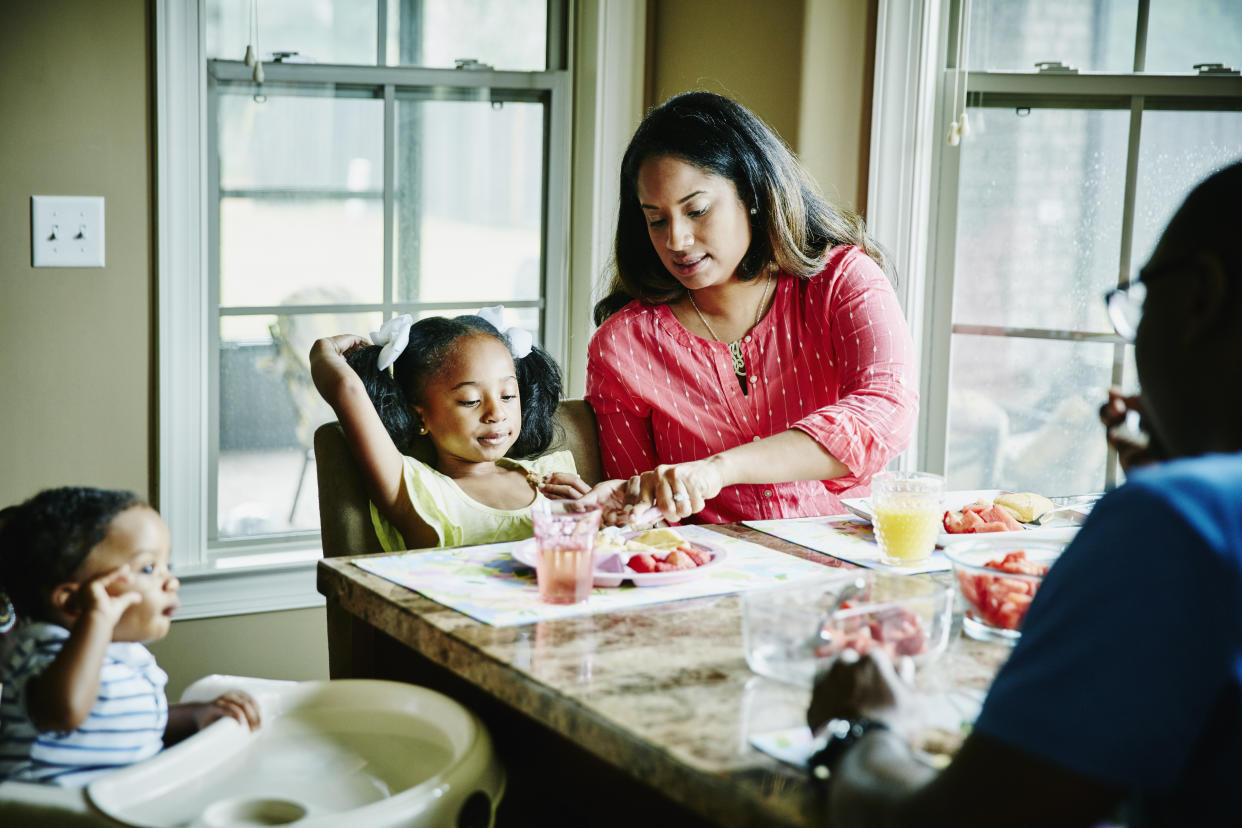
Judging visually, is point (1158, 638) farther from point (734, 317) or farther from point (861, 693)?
point (734, 317)

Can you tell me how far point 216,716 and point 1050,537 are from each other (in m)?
1.05

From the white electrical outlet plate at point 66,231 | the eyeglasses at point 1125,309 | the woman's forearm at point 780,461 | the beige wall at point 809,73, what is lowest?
the woman's forearm at point 780,461

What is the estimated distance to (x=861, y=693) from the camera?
928mm

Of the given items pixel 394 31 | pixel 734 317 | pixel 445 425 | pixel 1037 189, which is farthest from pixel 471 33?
pixel 1037 189

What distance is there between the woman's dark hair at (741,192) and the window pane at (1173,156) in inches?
29.0

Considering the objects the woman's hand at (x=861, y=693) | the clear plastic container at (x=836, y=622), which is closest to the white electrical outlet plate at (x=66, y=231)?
the clear plastic container at (x=836, y=622)

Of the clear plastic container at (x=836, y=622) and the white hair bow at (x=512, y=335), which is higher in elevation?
the white hair bow at (x=512, y=335)

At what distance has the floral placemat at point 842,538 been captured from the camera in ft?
5.33

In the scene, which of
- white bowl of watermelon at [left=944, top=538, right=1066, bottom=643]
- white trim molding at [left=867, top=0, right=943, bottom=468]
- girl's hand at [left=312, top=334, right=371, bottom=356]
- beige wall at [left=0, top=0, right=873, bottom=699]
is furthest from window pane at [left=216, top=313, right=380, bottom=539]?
white bowl of watermelon at [left=944, top=538, right=1066, bottom=643]

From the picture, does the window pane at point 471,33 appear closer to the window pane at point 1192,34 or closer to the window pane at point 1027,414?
the window pane at point 1027,414

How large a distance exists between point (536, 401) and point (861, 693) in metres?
1.35

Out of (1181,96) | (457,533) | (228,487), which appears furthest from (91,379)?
(1181,96)

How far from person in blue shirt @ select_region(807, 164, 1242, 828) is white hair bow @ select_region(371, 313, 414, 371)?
4.75 feet

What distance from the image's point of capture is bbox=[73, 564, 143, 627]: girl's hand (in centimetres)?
114
